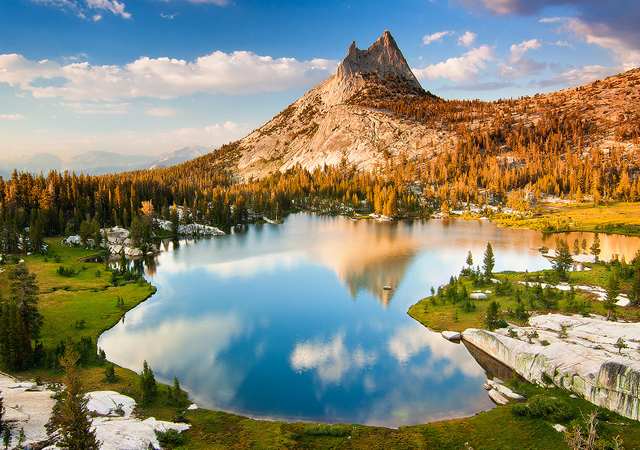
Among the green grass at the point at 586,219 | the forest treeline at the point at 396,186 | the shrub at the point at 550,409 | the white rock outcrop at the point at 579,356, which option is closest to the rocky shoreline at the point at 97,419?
the shrub at the point at 550,409

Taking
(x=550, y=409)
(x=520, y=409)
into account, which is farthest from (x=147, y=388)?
(x=550, y=409)

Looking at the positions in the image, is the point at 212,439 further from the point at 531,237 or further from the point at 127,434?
the point at 531,237

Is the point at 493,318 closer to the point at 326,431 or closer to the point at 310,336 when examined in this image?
the point at 310,336

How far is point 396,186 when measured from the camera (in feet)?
537

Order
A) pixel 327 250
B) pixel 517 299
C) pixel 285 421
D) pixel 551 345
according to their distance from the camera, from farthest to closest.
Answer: pixel 327 250 < pixel 517 299 < pixel 551 345 < pixel 285 421

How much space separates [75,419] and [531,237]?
349ft

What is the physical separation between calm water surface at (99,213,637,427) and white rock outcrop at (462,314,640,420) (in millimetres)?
3503

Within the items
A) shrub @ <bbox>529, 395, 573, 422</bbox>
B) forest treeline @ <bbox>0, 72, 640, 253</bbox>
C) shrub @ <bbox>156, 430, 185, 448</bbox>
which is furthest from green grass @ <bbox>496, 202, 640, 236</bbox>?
shrub @ <bbox>156, 430, 185, 448</bbox>

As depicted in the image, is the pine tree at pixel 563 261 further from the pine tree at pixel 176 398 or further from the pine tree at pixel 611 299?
the pine tree at pixel 176 398

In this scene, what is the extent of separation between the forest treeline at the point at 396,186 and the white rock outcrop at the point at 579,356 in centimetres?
9747

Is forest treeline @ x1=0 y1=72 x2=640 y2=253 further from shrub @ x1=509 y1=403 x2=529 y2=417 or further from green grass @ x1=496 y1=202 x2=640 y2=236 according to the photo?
shrub @ x1=509 y1=403 x2=529 y2=417

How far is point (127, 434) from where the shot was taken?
74.1 ft

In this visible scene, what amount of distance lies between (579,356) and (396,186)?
138 meters

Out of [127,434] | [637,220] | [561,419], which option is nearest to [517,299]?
[561,419]
